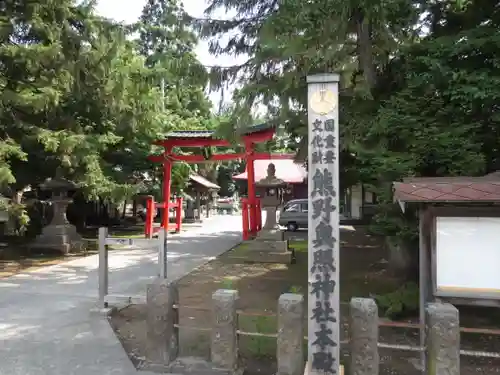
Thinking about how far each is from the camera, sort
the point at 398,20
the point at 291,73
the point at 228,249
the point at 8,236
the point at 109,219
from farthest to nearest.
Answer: the point at 109,219, the point at 8,236, the point at 228,249, the point at 291,73, the point at 398,20

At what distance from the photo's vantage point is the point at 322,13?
6.32m

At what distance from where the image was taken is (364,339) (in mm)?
4152

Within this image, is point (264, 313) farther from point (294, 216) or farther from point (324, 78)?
point (294, 216)

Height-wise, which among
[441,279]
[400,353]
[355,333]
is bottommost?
[400,353]

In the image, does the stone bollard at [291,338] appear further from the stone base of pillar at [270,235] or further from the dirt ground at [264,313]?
the stone base of pillar at [270,235]

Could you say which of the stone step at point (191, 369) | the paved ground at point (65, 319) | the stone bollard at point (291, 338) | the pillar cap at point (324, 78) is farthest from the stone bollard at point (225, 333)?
the pillar cap at point (324, 78)

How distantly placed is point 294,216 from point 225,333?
57.8ft

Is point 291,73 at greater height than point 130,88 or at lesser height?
lesser

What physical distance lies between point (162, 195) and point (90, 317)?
480 inches

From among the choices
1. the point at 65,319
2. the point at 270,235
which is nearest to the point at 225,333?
the point at 65,319

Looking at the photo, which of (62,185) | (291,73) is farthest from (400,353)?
(62,185)

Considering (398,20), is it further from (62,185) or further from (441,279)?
(62,185)

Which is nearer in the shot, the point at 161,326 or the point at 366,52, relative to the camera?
the point at 161,326

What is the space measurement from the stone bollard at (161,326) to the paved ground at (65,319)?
306mm
